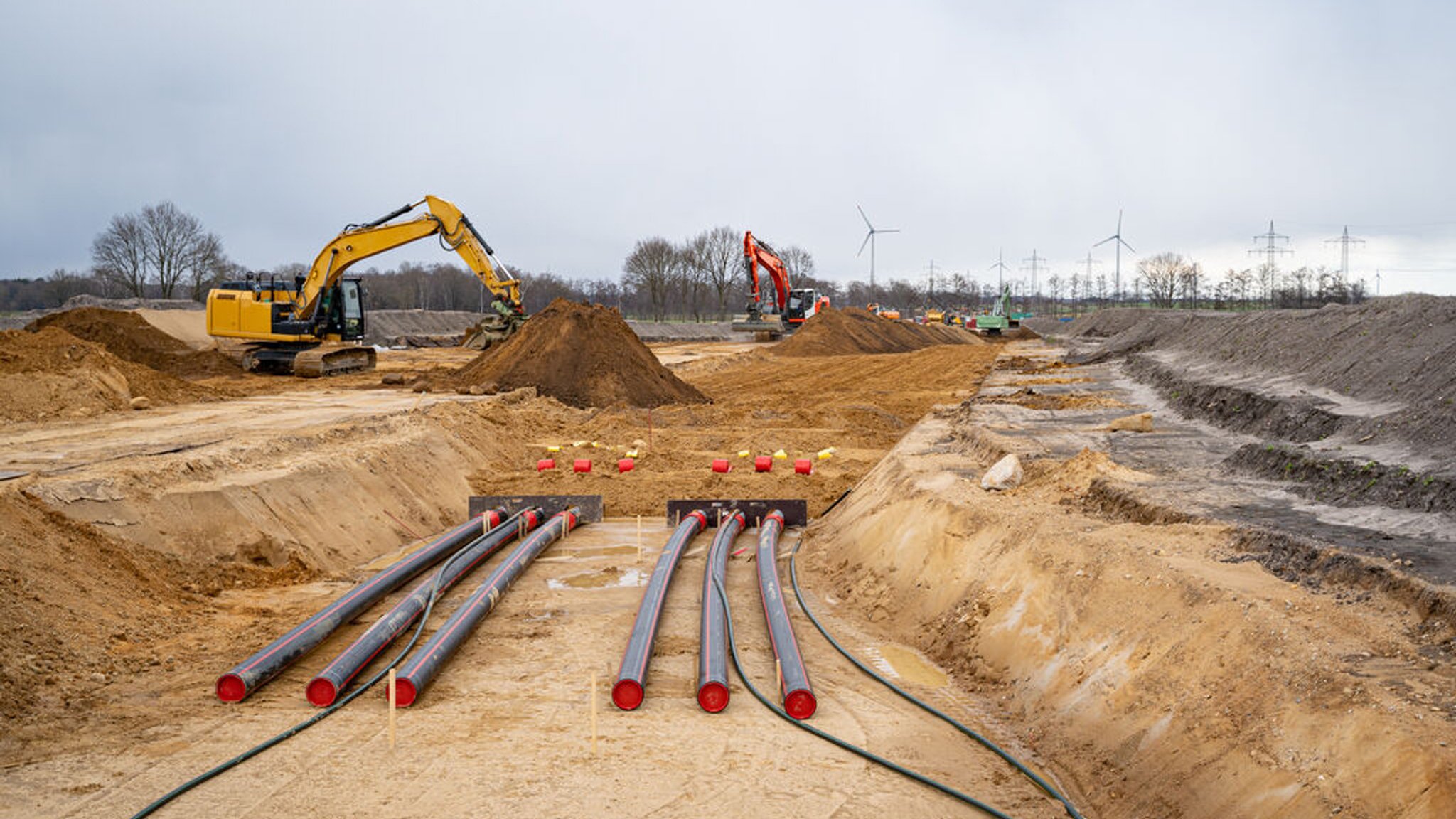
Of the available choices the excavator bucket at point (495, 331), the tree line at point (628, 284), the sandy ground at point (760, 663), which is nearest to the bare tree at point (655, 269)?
the tree line at point (628, 284)

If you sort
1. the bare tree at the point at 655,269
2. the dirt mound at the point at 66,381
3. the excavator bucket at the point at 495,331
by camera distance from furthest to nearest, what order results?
the bare tree at the point at 655,269, the excavator bucket at the point at 495,331, the dirt mound at the point at 66,381

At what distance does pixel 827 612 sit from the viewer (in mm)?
10117

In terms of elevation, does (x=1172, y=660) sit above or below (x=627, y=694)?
above

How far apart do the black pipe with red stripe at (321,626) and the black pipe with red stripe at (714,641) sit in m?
2.97

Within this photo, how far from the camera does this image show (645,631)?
8.19 meters

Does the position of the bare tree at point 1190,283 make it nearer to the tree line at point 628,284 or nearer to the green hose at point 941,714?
the tree line at point 628,284

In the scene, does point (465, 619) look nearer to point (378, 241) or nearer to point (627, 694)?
point (627, 694)

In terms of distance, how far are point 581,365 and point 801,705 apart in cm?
1922

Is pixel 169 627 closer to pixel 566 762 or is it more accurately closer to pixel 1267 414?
pixel 566 762

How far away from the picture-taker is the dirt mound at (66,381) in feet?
57.1

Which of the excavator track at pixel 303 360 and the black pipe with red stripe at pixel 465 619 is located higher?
the excavator track at pixel 303 360

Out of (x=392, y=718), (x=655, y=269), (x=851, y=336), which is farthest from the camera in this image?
(x=655, y=269)

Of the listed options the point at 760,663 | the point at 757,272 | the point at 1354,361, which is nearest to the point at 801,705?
the point at 760,663

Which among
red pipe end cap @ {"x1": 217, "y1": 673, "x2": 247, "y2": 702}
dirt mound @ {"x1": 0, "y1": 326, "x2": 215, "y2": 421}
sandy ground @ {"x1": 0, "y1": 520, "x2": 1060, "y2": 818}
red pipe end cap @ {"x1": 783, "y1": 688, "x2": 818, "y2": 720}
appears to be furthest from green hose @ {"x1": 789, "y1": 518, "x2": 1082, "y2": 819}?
dirt mound @ {"x1": 0, "y1": 326, "x2": 215, "y2": 421}
